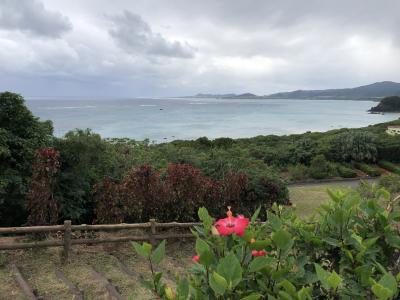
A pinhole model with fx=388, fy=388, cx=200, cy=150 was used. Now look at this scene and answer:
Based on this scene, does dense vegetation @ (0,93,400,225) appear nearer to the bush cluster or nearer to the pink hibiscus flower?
the bush cluster

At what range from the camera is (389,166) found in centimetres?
3020

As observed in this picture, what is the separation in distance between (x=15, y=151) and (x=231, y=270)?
7.94m

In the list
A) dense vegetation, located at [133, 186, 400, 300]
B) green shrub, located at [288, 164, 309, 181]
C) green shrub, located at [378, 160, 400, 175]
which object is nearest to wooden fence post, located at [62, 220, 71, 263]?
dense vegetation, located at [133, 186, 400, 300]

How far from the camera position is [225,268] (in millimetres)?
1194

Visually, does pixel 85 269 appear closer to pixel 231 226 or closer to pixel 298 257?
pixel 298 257

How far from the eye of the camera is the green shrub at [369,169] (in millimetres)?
28362

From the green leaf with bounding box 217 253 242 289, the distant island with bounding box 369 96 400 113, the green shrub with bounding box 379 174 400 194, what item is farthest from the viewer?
the distant island with bounding box 369 96 400 113

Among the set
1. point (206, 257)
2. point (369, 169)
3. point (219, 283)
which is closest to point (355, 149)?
point (369, 169)

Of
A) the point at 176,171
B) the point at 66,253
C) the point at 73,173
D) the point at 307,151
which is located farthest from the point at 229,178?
the point at 307,151

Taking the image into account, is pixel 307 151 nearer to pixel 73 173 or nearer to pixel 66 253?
pixel 73 173

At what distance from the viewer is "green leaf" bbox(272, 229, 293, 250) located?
1400 mm

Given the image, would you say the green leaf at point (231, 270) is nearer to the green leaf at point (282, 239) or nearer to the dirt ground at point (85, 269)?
the green leaf at point (282, 239)

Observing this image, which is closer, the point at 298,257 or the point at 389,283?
the point at 389,283

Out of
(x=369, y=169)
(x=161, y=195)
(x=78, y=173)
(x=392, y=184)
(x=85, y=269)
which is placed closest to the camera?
(x=85, y=269)
